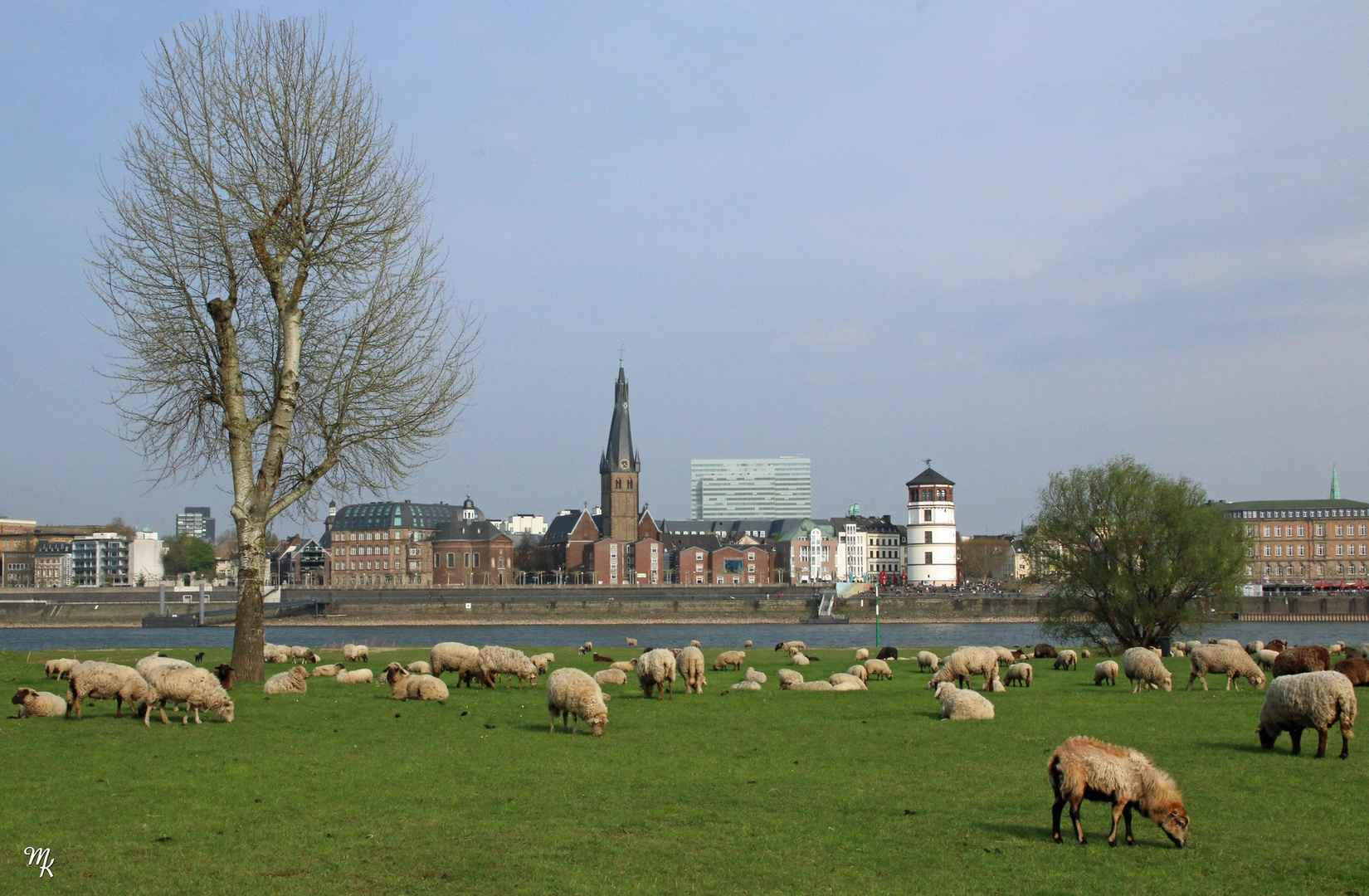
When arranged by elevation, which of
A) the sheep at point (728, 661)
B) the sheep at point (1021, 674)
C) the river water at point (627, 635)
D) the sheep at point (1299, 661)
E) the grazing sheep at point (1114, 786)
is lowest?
the river water at point (627, 635)

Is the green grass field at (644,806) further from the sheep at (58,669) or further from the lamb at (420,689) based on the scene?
the sheep at (58,669)

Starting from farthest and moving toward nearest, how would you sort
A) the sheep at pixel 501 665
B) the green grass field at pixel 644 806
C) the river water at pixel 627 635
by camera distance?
the river water at pixel 627 635
the sheep at pixel 501 665
the green grass field at pixel 644 806

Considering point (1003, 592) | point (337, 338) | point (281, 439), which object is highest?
point (337, 338)

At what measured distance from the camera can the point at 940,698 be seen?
2091 cm

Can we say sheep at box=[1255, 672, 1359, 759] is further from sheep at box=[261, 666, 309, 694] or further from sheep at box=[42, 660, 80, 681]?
sheep at box=[42, 660, 80, 681]

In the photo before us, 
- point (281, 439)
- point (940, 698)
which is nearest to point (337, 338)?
point (281, 439)

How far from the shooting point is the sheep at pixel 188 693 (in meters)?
18.1

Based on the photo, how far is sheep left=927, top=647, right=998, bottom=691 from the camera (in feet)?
84.0

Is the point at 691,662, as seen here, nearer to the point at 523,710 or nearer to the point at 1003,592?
the point at 523,710

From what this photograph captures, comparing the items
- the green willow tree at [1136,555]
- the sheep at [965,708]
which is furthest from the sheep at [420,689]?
the green willow tree at [1136,555]

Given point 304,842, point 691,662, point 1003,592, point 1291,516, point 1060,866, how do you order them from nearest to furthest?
1. point 1060,866
2. point 304,842
3. point 691,662
4. point 1003,592
5. point 1291,516

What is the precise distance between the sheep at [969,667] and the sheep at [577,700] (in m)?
9.93

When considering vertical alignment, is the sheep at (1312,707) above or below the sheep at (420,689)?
above

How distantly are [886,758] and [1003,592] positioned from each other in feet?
423
